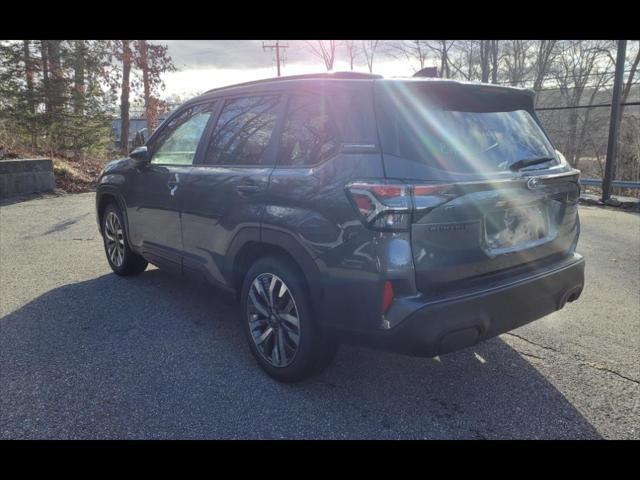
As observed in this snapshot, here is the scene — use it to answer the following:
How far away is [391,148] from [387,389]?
1.51 m

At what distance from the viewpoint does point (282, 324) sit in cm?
286

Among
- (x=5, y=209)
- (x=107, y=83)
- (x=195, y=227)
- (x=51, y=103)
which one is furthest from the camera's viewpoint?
(x=107, y=83)

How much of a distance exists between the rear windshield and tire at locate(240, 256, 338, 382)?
0.99m

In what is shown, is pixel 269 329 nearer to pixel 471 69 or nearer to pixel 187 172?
pixel 187 172

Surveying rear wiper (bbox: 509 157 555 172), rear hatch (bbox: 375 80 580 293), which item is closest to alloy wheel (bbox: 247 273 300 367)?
rear hatch (bbox: 375 80 580 293)

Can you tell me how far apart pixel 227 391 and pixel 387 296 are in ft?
4.13

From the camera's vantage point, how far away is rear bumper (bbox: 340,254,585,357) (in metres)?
2.25

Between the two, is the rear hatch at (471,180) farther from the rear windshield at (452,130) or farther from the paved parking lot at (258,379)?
the paved parking lot at (258,379)

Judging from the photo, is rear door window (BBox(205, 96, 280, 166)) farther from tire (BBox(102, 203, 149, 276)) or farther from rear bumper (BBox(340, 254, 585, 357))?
tire (BBox(102, 203, 149, 276))

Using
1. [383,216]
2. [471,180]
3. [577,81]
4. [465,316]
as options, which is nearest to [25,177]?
[383,216]

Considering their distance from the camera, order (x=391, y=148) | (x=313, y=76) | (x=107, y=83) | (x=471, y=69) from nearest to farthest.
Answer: (x=391, y=148)
(x=313, y=76)
(x=107, y=83)
(x=471, y=69)

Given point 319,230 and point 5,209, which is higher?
point 319,230

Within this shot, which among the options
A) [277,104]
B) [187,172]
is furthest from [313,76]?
[187,172]

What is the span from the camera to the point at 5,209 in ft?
31.2
